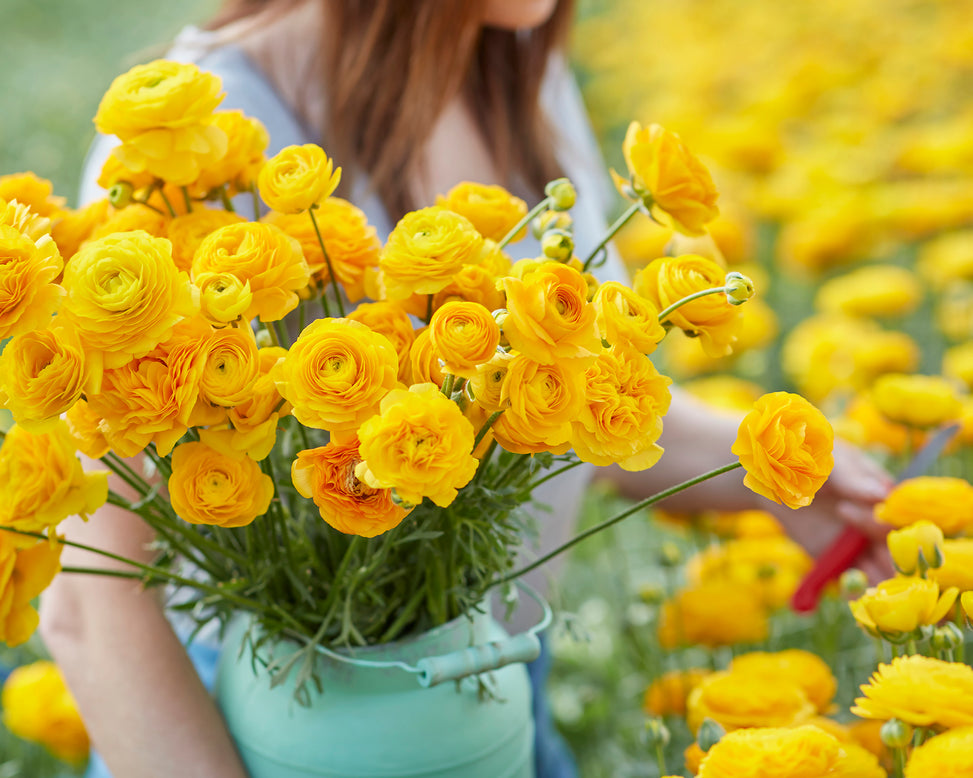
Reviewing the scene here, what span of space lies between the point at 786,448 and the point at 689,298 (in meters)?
0.07

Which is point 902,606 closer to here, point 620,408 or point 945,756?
point 945,756

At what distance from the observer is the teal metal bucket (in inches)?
16.5

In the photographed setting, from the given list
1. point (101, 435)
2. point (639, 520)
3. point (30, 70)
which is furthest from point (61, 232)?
point (30, 70)

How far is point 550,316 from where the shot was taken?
0.99 ft

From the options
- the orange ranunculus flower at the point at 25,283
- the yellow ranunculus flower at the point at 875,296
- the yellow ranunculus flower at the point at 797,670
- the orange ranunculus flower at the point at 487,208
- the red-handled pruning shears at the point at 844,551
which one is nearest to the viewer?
the orange ranunculus flower at the point at 25,283

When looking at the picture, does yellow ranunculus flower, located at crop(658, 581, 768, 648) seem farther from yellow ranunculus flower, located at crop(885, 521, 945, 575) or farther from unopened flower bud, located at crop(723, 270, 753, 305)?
unopened flower bud, located at crop(723, 270, 753, 305)

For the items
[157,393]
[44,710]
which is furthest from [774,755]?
[44,710]

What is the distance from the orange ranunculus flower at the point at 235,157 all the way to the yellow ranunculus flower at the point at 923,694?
34cm

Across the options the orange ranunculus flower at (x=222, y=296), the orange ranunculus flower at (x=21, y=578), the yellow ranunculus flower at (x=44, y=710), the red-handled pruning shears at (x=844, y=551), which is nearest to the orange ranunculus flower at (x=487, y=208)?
the orange ranunculus flower at (x=222, y=296)

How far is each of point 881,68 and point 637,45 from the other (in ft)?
3.31

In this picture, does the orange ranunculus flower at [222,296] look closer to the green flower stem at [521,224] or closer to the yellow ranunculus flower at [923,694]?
the green flower stem at [521,224]

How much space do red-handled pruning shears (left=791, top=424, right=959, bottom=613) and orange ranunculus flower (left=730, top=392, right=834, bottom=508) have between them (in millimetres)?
314

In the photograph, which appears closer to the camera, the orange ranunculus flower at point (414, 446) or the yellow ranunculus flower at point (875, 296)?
the orange ranunculus flower at point (414, 446)

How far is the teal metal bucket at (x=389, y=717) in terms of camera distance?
16.5 inches
